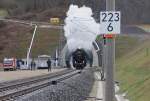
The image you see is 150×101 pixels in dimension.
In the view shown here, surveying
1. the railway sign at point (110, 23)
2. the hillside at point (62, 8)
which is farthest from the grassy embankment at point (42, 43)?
the railway sign at point (110, 23)

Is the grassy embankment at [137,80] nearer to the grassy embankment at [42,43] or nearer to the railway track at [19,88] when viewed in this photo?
the railway track at [19,88]

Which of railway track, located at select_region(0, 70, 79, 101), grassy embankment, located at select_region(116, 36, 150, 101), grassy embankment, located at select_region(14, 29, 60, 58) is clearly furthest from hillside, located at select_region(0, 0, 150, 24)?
grassy embankment, located at select_region(116, 36, 150, 101)

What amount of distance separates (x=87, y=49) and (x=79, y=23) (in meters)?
4.75

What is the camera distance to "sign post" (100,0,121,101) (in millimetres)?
18919

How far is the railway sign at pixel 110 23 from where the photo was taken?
63.5 feet

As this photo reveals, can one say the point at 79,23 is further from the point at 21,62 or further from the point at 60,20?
the point at 60,20

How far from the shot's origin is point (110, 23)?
19.5 meters

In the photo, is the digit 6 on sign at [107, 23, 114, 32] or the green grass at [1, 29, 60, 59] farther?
the green grass at [1, 29, 60, 59]

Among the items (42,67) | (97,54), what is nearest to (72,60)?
(97,54)

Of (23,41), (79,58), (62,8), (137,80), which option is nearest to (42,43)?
(23,41)

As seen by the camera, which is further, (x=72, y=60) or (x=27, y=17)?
(x=27, y=17)

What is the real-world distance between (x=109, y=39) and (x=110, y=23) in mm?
632

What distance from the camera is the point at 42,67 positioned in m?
122

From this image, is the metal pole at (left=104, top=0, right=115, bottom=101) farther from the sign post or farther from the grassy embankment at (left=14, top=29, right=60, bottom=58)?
the grassy embankment at (left=14, top=29, right=60, bottom=58)
